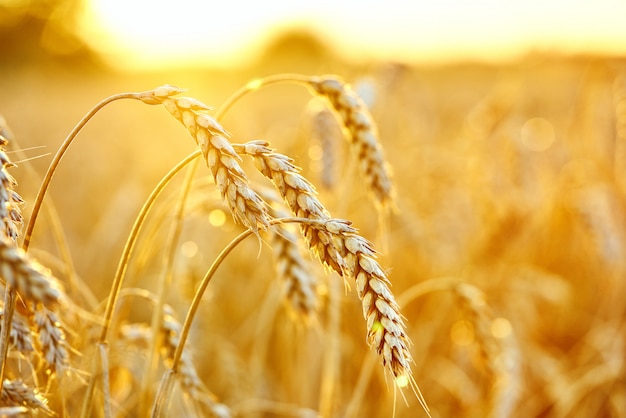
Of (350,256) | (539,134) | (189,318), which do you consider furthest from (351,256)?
(539,134)

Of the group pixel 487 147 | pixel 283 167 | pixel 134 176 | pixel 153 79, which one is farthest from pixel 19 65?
pixel 283 167

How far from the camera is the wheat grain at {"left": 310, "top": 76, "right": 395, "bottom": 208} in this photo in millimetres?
1681

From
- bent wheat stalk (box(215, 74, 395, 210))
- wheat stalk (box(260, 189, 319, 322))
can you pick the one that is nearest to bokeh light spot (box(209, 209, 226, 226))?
wheat stalk (box(260, 189, 319, 322))

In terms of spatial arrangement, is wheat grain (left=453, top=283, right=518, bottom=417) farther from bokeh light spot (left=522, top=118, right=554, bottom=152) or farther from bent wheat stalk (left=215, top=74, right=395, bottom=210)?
bokeh light spot (left=522, top=118, right=554, bottom=152)

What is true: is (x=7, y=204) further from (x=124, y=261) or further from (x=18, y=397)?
(x=18, y=397)

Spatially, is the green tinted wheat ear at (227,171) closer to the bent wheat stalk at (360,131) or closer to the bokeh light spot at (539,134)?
the bent wheat stalk at (360,131)

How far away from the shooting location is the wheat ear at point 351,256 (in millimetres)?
999

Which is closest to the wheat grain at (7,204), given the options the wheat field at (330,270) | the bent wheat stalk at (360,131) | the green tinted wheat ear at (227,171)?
the wheat field at (330,270)

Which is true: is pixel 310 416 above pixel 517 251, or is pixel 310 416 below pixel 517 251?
below

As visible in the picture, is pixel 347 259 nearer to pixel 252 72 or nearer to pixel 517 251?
pixel 517 251

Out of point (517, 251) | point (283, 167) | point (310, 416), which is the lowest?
point (310, 416)

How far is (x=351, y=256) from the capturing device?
101cm

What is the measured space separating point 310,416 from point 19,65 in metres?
22.2

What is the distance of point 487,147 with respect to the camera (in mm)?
4160
